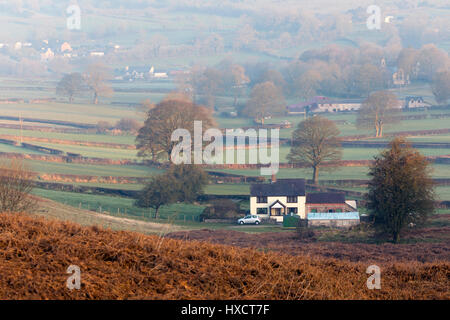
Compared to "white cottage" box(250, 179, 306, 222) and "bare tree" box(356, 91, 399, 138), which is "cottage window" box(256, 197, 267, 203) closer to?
"white cottage" box(250, 179, 306, 222)

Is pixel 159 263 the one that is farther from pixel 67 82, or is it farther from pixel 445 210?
pixel 67 82

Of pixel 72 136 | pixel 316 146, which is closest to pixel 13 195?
pixel 316 146

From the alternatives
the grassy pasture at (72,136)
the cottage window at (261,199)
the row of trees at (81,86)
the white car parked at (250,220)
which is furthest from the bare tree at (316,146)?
the row of trees at (81,86)

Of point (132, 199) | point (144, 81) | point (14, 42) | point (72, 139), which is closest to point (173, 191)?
point (132, 199)

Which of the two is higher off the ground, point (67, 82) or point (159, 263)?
point (67, 82)

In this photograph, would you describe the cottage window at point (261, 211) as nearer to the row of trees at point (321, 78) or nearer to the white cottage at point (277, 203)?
the white cottage at point (277, 203)
